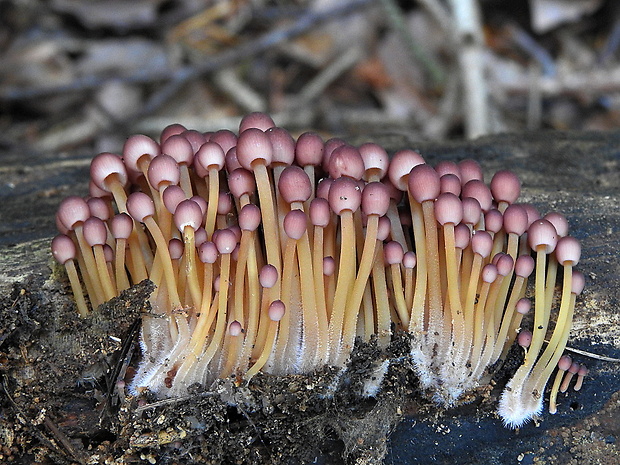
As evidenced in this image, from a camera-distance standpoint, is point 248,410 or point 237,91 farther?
point 237,91

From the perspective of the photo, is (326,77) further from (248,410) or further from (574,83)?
(248,410)

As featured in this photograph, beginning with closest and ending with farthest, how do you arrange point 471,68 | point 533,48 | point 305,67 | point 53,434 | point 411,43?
point 53,434 < point 471,68 < point 411,43 < point 533,48 < point 305,67

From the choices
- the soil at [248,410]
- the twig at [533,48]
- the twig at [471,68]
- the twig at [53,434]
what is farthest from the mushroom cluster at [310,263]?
the twig at [533,48]

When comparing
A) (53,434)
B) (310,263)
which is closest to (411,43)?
(310,263)

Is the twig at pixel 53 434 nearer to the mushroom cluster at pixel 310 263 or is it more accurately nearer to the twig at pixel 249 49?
the mushroom cluster at pixel 310 263

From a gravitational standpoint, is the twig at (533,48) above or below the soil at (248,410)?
above

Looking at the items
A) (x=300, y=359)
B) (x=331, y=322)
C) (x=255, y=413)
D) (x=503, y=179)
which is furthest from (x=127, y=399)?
(x=503, y=179)
